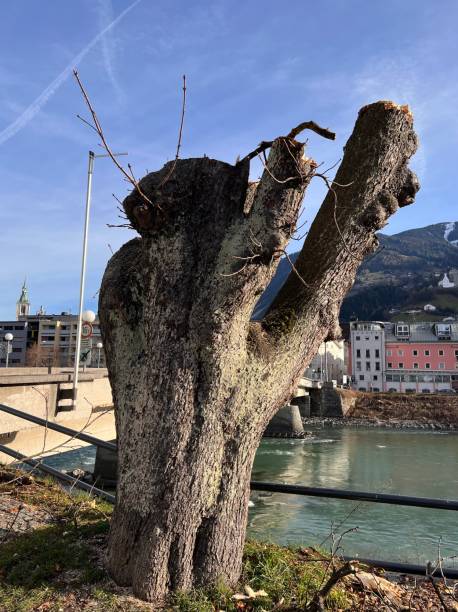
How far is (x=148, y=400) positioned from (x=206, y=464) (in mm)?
566

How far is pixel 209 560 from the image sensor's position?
321 cm

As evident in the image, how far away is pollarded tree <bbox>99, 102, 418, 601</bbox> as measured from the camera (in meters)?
3.19

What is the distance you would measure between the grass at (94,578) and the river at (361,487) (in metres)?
0.50

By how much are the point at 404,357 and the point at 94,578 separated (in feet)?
267

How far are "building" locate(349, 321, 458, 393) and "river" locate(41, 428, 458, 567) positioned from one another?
99.5ft

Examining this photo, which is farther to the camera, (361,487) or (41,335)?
(41,335)

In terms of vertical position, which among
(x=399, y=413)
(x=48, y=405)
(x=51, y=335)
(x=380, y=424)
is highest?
(x=51, y=335)

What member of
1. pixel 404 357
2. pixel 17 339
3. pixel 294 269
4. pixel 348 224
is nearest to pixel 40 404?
pixel 294 269

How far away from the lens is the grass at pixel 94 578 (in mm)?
3025

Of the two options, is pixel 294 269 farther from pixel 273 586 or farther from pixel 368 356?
pixel 368 356

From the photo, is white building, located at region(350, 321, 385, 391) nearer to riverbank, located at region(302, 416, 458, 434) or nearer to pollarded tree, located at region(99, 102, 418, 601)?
riverbank, located at region(302, 416, 458, 434)

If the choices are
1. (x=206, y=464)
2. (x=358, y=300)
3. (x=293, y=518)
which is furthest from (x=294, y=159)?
(x=358, y=300)

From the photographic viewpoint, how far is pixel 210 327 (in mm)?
3340

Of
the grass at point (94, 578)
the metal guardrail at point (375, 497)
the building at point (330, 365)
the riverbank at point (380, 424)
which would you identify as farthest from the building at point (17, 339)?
the metal guardrail at point (375, 497)
